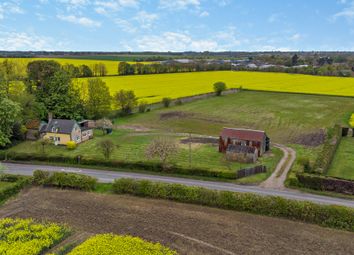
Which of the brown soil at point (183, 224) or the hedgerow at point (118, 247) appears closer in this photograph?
the hedgerow at point (118, 247)

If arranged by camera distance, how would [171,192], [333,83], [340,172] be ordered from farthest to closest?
[333,83] < [340,172] < [171,192]

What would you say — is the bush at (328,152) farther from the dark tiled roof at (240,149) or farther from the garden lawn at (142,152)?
the dark tiled roof at (240,149)

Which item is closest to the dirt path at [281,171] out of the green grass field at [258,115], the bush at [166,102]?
the green grass field at [258,115]

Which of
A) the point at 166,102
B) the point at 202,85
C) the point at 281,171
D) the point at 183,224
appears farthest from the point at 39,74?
the point at 202,85

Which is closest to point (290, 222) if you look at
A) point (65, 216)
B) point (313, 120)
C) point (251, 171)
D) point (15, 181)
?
point (251, 171)

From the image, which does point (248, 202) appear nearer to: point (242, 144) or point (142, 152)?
point (242, 144)

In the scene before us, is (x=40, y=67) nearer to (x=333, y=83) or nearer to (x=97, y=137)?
(x=97, y=137)
